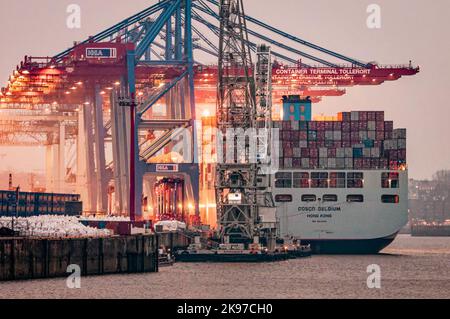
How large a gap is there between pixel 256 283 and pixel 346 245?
1595 inches

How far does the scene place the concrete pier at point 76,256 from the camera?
67.4 metres

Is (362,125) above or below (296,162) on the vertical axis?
above

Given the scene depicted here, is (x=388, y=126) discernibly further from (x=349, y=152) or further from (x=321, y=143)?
(x=321, y=143)

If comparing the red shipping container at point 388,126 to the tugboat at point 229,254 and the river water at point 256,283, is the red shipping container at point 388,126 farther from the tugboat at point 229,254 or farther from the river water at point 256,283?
the river water at point 256,283

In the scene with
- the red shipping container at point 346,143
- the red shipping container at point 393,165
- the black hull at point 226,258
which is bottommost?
the black hull at point 226,258

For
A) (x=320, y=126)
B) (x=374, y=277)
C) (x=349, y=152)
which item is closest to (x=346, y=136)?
(x=349, y=152)

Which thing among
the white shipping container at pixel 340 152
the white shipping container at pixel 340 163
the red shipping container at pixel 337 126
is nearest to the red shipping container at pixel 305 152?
the white shipping container at pixel 340 152

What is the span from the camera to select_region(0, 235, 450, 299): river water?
64500 millimetres

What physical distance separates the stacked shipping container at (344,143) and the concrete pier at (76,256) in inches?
1386

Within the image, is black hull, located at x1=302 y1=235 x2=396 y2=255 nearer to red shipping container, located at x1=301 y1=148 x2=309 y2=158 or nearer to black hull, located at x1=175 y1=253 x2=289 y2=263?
red shipping container, located at x1=301 y1=148 x2=309 y2=158

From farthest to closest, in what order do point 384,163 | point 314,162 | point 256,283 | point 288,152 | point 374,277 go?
point 384,163 < point 314,162 < point 288,152 < point 374,277 < point 256,283

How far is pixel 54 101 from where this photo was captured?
13225 cm

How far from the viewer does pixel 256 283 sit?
7319cm
